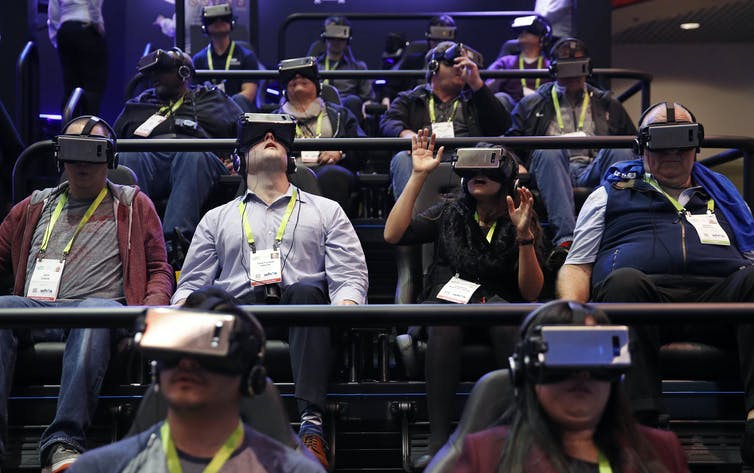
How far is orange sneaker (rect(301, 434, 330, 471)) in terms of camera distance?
2971mm

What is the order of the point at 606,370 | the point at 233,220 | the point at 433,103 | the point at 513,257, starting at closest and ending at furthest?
the point at 606,370, the point at 513,257, the point at 233,220, the point at 433,103

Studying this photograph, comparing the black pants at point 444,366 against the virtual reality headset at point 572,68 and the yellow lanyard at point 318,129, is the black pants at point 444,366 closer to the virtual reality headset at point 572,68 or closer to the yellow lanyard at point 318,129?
the yellow lanyard at point 318,129

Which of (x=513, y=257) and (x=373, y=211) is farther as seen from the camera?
(x=373, y=211)

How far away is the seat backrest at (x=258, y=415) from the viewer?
2.00 m

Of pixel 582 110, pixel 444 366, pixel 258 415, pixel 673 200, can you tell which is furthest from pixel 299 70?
pixel 258 415

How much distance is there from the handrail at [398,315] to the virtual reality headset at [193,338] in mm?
360

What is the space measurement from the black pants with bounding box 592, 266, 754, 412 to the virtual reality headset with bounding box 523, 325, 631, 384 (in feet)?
3.05

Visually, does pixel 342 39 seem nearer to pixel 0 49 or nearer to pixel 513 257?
pixel 0 49

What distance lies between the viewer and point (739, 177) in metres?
11.0

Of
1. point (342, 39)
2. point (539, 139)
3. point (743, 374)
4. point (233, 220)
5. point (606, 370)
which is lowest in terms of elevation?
point (743, 374)

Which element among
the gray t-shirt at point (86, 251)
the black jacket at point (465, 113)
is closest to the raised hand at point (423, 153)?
the gray t-shirt at point (86, 251)

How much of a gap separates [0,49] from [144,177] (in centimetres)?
349

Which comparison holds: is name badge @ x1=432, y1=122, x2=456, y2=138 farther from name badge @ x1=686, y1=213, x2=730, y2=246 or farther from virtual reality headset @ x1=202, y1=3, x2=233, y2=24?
virtual reality headset @ x1=202, y1=3, x2=233, y2=24

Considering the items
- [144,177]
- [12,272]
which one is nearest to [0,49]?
[144,177]
